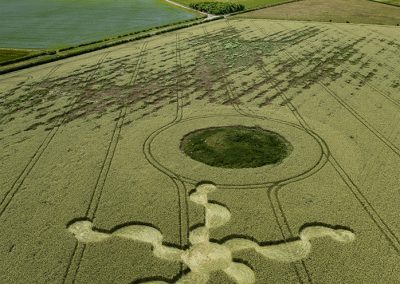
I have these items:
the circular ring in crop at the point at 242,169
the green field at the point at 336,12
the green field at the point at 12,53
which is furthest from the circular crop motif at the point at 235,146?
the green field at the point at 336,12

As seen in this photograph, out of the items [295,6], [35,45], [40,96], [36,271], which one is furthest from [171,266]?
[295,6]

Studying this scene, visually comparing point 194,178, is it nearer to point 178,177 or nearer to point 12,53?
point 178,177

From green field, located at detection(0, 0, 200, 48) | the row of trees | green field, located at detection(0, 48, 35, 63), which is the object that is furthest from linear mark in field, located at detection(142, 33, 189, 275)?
the row of trees

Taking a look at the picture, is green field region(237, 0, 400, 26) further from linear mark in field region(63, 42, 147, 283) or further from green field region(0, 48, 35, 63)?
linear mark in field region(63, 42, 147, 283)

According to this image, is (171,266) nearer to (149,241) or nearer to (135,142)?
(149,241)

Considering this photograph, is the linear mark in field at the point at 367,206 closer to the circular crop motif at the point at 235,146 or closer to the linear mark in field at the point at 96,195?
the circular crop motif at the point at 235,146

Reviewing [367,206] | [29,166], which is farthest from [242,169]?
[29,166]
